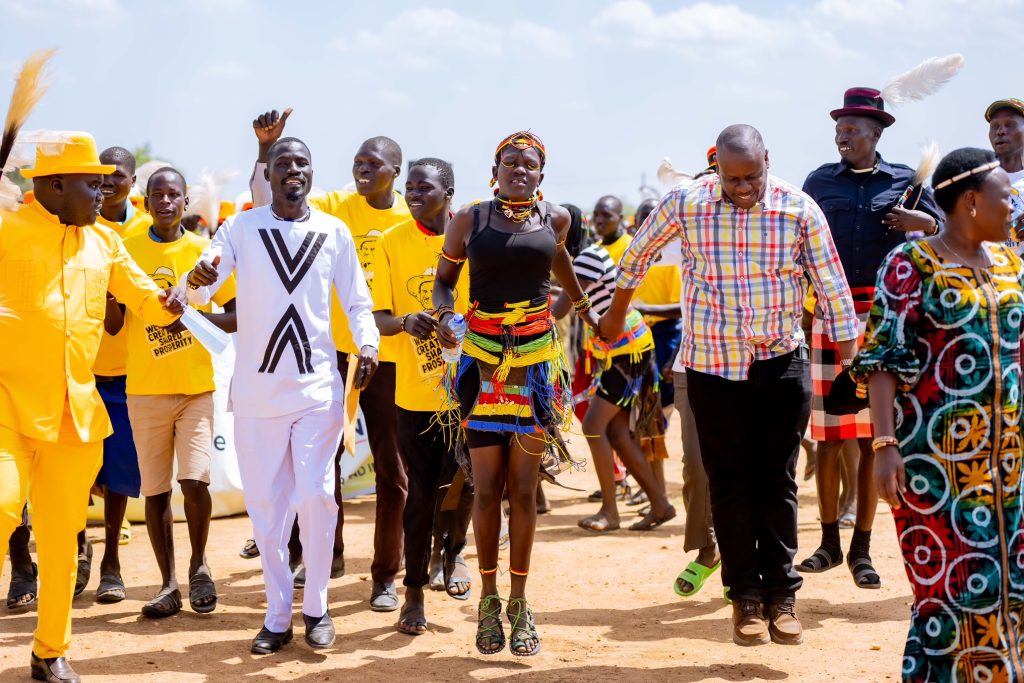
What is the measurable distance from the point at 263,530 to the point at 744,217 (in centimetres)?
279

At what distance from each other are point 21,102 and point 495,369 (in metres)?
2.46

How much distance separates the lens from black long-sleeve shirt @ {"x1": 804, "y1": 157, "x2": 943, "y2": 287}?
7.27 meters

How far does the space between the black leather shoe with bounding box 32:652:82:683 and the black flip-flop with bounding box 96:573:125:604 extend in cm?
167

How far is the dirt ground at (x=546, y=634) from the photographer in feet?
19.4

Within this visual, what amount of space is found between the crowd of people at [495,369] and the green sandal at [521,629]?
0.5 inches

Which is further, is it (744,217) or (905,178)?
(905,178)

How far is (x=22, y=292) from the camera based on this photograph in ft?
18.3

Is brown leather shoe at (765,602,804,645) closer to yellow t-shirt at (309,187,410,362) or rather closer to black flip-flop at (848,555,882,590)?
black flip-flop at (848,555,882,590)

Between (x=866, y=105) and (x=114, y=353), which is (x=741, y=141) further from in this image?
(x=114, y=353)

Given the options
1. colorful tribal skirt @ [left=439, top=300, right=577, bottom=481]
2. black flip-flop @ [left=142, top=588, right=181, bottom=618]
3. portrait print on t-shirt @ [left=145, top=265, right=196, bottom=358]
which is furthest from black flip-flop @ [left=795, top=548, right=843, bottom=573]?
portrait print on t-shirt @ [left=145, top=265, right=196, bottom=358]

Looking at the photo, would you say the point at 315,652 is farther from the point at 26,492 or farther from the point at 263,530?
the point at 26,492

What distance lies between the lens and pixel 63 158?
5715mm

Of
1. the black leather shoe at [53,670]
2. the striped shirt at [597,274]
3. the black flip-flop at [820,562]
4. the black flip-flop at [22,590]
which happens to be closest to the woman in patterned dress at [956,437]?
the black flip-flop at [820,562]

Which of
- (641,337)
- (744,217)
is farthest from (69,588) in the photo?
(641,337)
